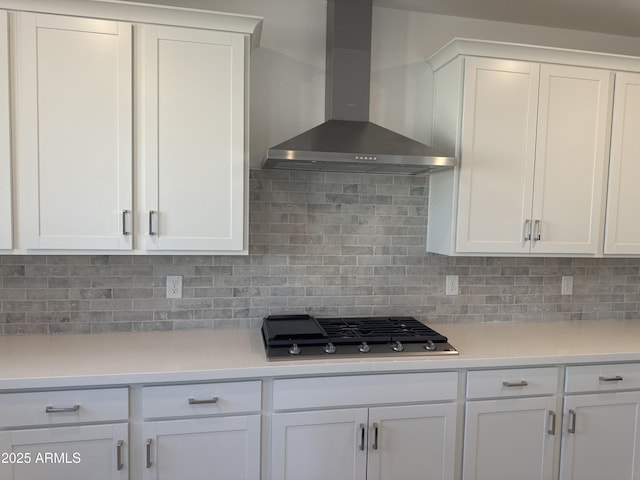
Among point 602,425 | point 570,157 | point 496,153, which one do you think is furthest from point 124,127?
point 602,425

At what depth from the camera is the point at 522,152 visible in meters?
2.24

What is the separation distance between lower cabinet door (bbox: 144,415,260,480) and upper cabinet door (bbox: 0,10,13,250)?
1.02 meters

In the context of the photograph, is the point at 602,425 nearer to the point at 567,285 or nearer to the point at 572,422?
the point at 572,422

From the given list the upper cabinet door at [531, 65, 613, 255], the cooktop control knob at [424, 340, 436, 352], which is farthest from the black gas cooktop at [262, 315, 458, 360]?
the upper cabinet door at [531, 65, 613, 255]

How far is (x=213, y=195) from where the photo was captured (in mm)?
1975

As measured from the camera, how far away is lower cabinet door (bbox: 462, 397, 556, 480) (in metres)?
2.02

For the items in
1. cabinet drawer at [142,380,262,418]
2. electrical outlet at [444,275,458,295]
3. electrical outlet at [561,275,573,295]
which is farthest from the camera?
electrical outlet at [561,275,573,295]

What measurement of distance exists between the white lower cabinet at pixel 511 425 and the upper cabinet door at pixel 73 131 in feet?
5.94

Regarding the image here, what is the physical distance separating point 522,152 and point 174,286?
197cm

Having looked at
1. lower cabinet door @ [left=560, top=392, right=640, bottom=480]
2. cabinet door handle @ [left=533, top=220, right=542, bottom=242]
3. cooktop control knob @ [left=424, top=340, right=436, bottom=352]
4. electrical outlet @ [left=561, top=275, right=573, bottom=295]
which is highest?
cabinet door handle @ [left=533, top=220, right=542, bottom=242]

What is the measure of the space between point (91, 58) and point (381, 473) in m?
2.24

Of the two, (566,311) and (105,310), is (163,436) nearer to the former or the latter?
(105,310)

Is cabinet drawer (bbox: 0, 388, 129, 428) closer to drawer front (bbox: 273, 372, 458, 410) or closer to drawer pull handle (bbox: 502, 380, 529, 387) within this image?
drawer front (bbox: 273, 372, 458, 410)

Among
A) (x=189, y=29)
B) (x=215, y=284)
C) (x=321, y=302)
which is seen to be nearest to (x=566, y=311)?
(x=321, y=302)
